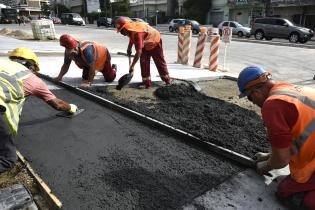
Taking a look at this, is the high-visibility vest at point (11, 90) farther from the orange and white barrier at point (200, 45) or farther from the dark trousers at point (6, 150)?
the orange and white barrier at point (200, 45)

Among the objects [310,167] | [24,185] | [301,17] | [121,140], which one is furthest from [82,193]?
[301,17]

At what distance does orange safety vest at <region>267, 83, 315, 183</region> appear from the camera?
2258 millimetres

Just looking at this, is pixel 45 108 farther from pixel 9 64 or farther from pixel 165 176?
pixel 165 176

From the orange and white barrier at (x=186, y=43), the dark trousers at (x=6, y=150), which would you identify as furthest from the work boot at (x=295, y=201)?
the orange and white barrier at (x=186, y=43)

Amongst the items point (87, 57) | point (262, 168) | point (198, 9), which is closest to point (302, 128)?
point (262, 168)

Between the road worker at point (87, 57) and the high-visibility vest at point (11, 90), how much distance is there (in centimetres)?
274

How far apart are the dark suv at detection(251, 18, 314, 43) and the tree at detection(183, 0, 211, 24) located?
23644 millimetres

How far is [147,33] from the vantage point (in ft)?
20.0

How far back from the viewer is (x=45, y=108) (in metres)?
5.18

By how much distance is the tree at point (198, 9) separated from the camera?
4456 cm

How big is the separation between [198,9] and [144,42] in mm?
41594

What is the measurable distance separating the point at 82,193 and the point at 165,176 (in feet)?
2.91

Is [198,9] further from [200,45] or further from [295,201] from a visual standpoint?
[295,201]

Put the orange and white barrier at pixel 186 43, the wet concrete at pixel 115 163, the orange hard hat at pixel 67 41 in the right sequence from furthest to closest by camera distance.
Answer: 1. the orange and white barrier at pixel 186 43
2. the orange hard hat at pixel 67 41
3. the wet concrete at pixel 115 163
